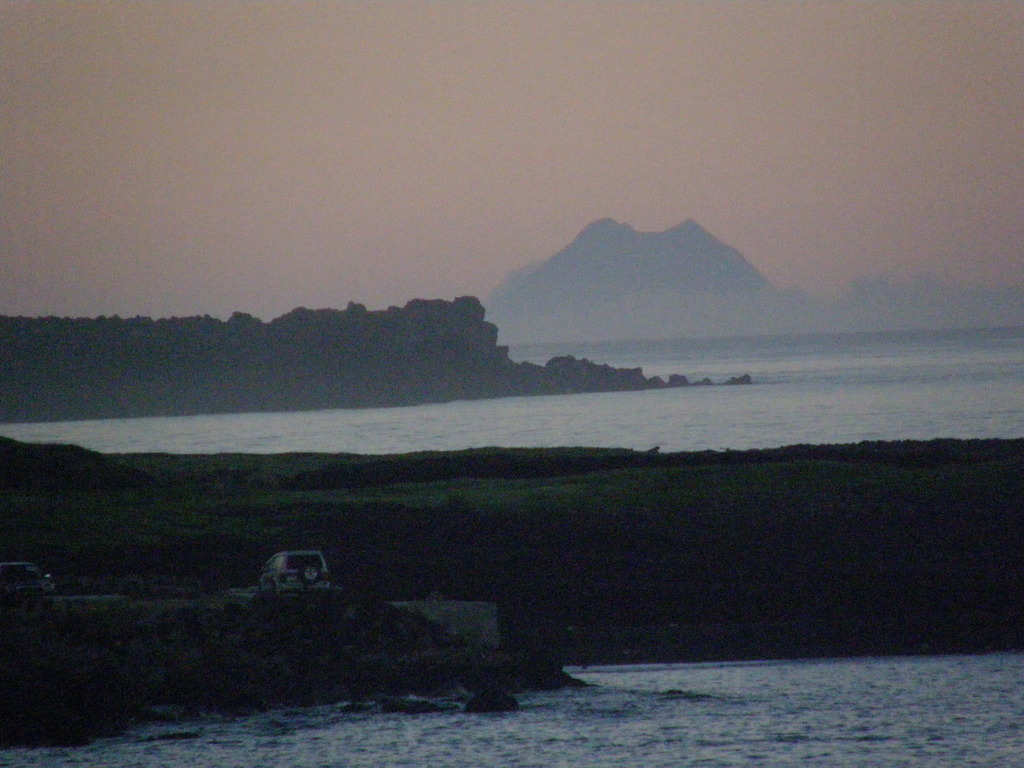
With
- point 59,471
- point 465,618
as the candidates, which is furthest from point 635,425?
point 465,618

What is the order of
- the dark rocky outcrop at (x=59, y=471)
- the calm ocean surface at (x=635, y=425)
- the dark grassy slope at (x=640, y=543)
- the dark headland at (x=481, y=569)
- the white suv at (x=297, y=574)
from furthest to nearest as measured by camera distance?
the calm ocean surface at (x=635, y=425)
the dark rocky outcrop at (x=59, y=471)
the dark grassy slope at (x=640, y=543)
the white suv at (x=297, y=574)
the dark headland at (x=481, y=569)

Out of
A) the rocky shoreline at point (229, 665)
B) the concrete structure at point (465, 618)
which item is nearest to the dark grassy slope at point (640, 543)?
the concrete structure at point (465, 618)

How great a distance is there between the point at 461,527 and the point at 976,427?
75.6 meters

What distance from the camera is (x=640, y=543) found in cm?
5309

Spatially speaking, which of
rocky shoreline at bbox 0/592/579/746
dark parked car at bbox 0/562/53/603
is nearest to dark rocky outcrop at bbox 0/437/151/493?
dark parked car at bbox 0/562/53/603

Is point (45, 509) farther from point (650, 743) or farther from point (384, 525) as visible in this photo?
point (650, 743)

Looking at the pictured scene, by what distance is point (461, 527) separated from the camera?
55500 millimetres

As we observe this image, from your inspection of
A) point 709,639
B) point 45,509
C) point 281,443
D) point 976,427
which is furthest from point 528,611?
point 281,443

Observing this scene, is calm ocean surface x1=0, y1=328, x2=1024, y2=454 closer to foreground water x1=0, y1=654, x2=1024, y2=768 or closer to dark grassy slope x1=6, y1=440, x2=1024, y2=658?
dark grassy slope x1=6, y1=440, x2=1024, y2=658

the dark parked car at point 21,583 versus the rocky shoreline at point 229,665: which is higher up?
the dark parked car at point 21,583

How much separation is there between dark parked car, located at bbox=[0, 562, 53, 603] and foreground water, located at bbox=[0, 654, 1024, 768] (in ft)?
26.3

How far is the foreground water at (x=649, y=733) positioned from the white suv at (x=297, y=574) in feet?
16.6

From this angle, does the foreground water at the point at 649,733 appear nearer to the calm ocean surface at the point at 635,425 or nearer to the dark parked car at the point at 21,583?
the dark parked car at the point at 21,583

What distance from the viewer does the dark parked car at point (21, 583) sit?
130 feet
